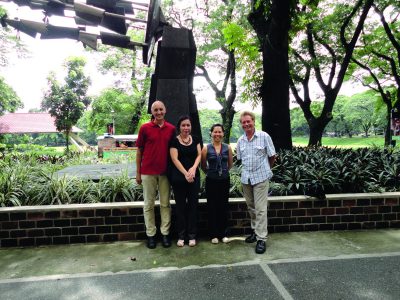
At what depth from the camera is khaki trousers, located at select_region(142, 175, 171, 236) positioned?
4.09m

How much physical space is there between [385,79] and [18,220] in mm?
25134

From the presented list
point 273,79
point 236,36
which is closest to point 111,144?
point 236,36

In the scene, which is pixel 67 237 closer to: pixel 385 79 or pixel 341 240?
pixel 341 240

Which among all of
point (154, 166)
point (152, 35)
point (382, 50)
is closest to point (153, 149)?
point (154, 166)

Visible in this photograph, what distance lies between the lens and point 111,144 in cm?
1689

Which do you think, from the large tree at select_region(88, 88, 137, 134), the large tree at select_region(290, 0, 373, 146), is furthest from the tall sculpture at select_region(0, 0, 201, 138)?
the large tree at select_region(88, 88, 137, 134)

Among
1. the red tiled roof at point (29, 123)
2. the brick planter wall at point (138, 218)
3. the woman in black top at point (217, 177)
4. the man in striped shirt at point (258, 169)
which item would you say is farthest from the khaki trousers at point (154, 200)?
A: the red tiled roof at point (29, 123)

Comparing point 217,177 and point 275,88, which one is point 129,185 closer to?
point 217,177

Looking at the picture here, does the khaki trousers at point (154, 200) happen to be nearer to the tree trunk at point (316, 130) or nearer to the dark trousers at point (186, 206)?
the dark trousers at point (186, 206)

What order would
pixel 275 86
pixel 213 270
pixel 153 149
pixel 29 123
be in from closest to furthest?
1. pixel 213 270
2. pixel 153 149
3. pixel 275 86
4. pixel 29 123

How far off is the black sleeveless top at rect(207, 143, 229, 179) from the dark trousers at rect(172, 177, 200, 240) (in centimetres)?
23

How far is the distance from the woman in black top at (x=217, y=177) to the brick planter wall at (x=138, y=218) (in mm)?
315

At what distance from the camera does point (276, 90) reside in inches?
352

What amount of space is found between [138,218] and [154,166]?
885mm
